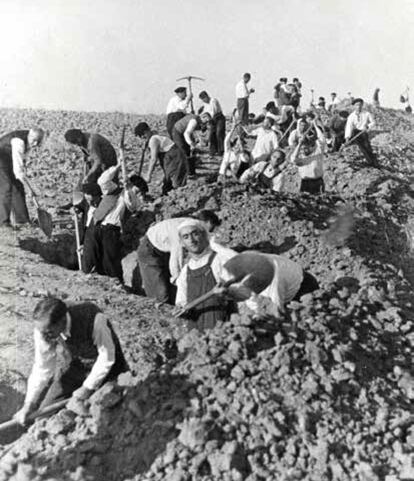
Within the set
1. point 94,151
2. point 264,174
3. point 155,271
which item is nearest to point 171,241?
point 155,271

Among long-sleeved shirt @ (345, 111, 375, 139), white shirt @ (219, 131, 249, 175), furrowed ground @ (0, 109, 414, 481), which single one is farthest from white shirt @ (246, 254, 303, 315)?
long-sleeved shirt @ (345, 111, 375, 139)

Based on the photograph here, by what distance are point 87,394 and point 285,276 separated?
69.0 inches

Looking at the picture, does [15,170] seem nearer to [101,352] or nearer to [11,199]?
[11,199]

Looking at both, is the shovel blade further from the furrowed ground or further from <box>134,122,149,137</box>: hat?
<box>134,122,149,137</box>: hat

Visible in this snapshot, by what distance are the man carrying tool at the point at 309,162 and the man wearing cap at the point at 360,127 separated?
2.91m

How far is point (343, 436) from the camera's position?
3.98 meters

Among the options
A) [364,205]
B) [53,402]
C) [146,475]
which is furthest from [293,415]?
[364,205]

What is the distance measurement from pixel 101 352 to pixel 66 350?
344 millimetres

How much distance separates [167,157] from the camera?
860 centimetres

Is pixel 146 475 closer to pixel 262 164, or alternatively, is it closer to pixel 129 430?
pixel 129 430

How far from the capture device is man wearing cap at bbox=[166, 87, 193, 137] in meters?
10.2

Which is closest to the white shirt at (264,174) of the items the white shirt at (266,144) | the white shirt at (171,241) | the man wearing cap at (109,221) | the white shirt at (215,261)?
the white shirt at (266,144)

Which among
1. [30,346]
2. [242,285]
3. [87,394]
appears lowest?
[30,346]

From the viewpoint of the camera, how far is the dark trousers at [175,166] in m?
8.55
